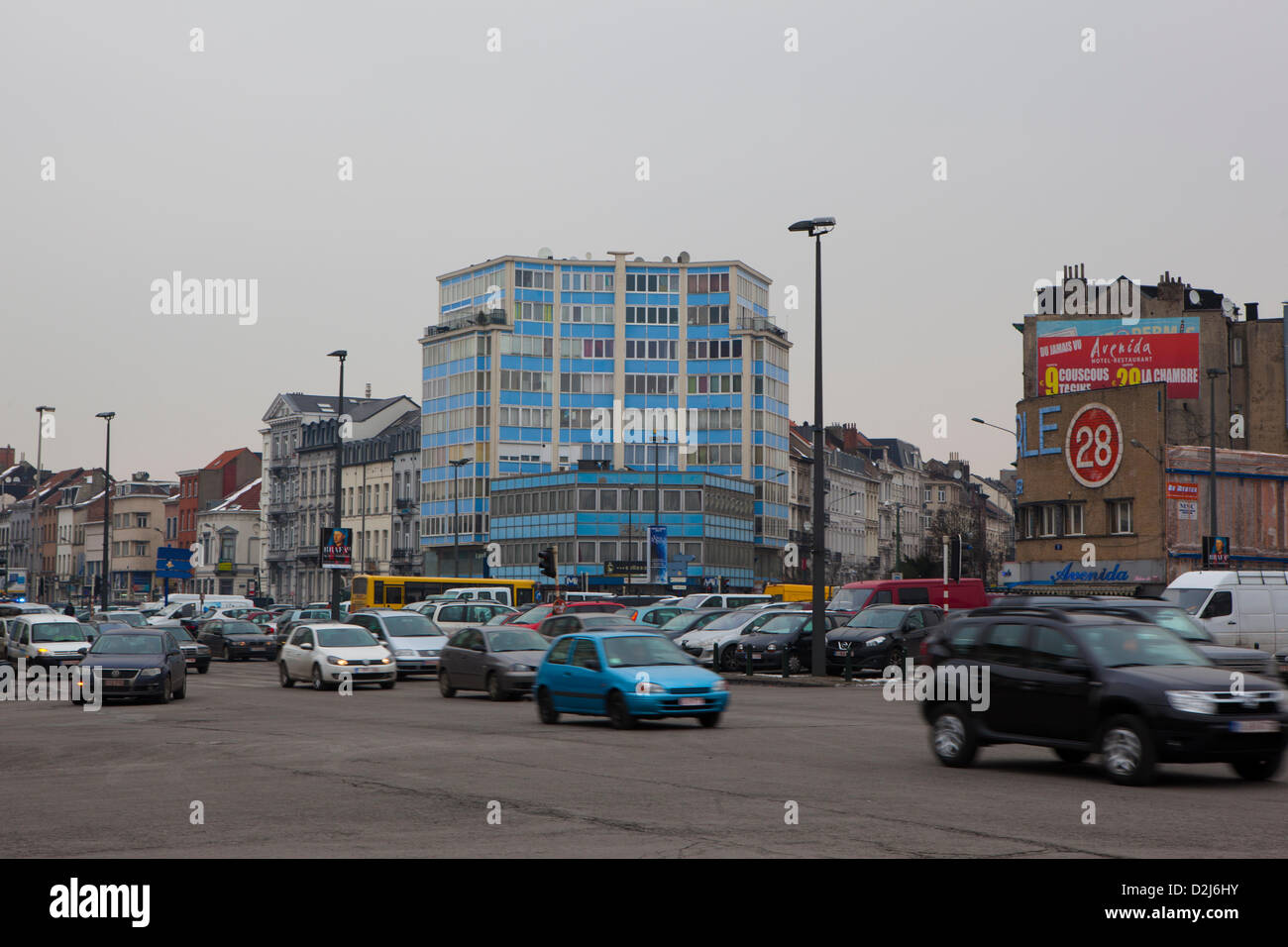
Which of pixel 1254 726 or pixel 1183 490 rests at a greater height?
pixel 1183 490

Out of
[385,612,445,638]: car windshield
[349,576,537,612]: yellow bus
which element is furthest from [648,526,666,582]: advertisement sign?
[385,612,445,638]: car windshield

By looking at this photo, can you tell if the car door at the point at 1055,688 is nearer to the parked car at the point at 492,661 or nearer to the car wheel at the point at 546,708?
the car wheel at the point at 546,708

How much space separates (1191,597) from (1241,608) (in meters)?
1.09

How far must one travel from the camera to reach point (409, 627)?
37.4 meters

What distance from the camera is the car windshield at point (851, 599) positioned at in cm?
4350

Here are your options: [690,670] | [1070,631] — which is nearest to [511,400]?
[690,670]

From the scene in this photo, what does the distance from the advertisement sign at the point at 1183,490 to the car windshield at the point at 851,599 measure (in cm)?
2755

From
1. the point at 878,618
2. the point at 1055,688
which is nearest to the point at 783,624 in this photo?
the point at 878,618

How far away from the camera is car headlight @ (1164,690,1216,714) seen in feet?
44.1

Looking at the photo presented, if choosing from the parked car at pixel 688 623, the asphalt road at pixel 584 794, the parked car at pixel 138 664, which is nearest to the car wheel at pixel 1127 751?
the asphalt road at pixel 584 794

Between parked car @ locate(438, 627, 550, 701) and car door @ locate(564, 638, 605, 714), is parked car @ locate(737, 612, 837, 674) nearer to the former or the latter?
parked car @ locate(438, 627, 550, 701)

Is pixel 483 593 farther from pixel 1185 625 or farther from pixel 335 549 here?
pixel 1185 625

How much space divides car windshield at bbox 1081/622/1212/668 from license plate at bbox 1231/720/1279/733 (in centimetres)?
92

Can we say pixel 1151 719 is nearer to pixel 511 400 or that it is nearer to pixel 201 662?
pixel 201 662
